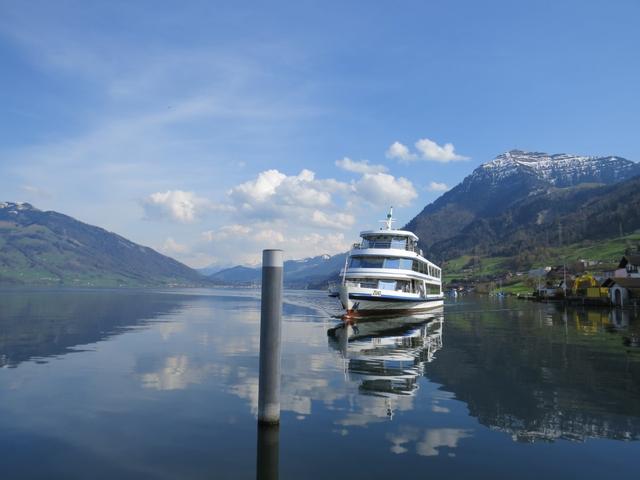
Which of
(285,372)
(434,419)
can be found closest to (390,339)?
(285,372)

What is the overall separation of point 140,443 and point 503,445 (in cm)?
836

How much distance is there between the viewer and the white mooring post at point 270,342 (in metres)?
11.6

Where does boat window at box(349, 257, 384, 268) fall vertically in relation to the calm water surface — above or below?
above

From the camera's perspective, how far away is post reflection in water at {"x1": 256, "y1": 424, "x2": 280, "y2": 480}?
→ 9.25 metres

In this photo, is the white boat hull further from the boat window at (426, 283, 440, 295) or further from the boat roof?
the boat window at (426, 283, 440, 295)

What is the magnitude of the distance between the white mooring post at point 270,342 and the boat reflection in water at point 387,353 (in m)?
3.70

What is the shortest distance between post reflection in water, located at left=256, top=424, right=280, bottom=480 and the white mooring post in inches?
10.1

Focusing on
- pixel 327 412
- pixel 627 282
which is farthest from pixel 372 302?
pixel 627 282

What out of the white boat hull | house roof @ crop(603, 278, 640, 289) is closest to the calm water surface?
the white boat hull

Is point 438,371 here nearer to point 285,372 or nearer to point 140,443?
point 285,372

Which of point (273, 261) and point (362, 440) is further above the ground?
point (273, 261)

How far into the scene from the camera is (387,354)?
2491 cm

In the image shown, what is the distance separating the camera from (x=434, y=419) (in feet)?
42.4

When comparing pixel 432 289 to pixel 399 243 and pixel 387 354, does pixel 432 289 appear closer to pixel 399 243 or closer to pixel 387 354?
pixel 399 243
